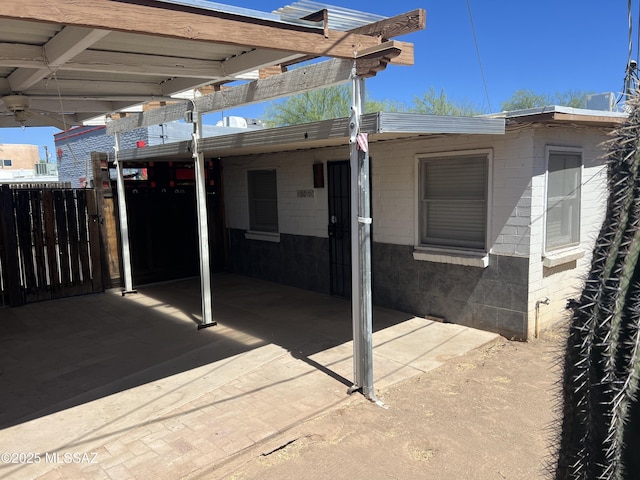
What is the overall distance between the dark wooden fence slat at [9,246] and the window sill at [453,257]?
638cm

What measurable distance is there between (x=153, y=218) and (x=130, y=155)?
153 centimetres

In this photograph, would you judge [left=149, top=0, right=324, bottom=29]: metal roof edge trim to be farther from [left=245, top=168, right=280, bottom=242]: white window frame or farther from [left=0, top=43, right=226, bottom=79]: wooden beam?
[left=245, top=168, right=280, bottom=242]: white window frame

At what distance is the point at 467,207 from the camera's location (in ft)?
20.7

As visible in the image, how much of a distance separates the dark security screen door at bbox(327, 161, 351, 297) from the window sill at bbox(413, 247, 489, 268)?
1442 mm

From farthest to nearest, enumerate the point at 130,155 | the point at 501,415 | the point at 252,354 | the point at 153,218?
the point at 153,218
the point at 130,155
the point at 252,354
the point at 501,415

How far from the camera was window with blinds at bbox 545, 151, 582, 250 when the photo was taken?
596cm

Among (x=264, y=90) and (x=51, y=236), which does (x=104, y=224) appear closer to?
(x=51, y=236)

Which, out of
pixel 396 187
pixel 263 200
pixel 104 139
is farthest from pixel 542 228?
pixel 104 139

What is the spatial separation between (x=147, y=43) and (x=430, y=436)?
4.00 meters

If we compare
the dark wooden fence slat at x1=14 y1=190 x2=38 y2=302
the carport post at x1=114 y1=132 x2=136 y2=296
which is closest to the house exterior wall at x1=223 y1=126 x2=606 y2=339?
the carport post at x1=114 y1=132 x2=136 y2=296

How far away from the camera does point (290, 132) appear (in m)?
5.10

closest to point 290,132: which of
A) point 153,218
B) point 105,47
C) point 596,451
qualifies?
point 105,47

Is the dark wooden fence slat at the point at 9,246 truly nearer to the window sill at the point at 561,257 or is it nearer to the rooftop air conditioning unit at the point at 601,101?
the window sill at the point at 561,257

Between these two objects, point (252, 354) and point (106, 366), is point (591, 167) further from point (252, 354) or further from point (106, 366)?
point (106, 366)
